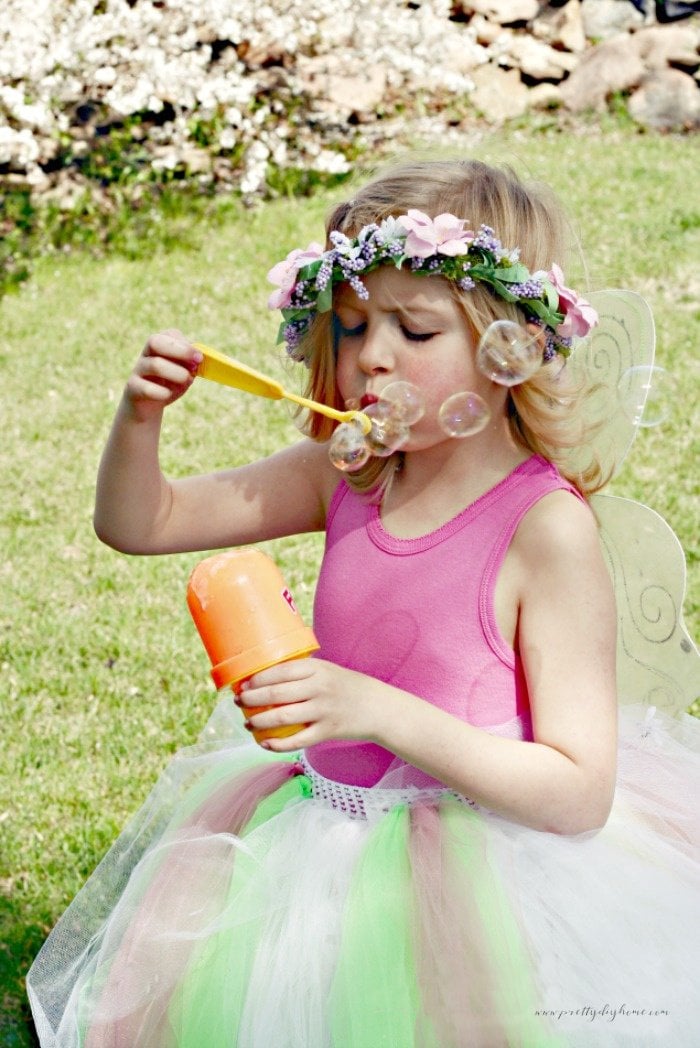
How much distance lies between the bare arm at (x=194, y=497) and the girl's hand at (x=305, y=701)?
2.03 feet

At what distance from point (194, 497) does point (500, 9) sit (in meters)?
7.74

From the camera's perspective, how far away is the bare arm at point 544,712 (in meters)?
1.69

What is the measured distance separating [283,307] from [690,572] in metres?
2.05

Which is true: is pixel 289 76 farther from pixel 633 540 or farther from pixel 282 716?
pixel 282 716

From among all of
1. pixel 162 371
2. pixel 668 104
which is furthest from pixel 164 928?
pixel 668 104

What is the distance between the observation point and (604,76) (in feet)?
28.3

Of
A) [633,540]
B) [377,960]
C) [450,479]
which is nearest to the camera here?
[377,960]

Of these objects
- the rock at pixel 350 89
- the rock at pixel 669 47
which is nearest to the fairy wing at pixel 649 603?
the rock at pixel 350 89

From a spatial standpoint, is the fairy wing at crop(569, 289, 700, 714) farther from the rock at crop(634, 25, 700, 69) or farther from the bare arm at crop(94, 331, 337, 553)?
the rock at crop(634, 25, 700, 69)

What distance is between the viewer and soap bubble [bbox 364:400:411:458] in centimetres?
185

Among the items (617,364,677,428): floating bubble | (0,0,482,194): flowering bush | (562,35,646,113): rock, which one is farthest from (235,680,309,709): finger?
(562,35,646,113): rock

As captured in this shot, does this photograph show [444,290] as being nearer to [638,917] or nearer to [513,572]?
[513,572]

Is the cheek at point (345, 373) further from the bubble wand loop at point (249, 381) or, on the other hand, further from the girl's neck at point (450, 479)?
the girl's neck at point (450, 479)

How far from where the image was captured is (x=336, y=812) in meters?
2.01
